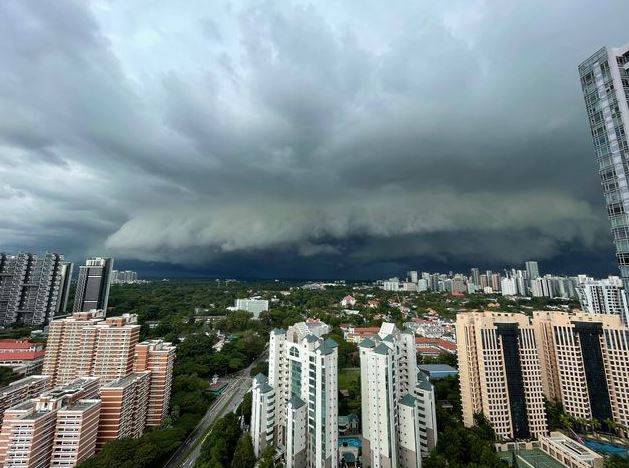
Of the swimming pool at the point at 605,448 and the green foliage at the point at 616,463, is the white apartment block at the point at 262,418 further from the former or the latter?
the swimming pool at the point at 605,448

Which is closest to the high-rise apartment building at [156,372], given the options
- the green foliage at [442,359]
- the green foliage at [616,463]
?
the green foliage at [442,359]

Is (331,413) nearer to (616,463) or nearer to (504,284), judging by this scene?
(616,463)

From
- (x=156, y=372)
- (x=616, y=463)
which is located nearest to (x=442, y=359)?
(x=616, y=463)

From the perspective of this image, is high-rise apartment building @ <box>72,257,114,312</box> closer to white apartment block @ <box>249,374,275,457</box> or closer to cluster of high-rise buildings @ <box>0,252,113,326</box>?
cluster of high-rise buildings @ <box>0,252,113,326</box>

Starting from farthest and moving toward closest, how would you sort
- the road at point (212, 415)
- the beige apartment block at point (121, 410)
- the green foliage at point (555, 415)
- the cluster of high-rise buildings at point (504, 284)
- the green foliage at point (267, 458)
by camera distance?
the cluster of high-rise buildings at point (504, 284) < the green foliage at point (555, 415) < the road at point (212, 415) < the beige apartment block at point (121, 410) < the green foliage at point (267, 458)

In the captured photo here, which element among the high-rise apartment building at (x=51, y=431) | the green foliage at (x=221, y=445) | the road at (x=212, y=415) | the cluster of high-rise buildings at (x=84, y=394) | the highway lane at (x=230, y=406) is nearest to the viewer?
the high-rise apartment building at (x=51, y=431)
